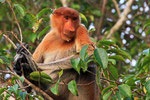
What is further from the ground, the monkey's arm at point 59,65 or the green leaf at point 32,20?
the green leaf at point 32,20

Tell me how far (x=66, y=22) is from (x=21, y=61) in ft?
2.98

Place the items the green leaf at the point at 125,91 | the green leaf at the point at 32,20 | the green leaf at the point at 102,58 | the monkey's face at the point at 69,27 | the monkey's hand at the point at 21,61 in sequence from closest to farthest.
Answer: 1. the green leaf at the point at 102,58
2. the green leaf at the point at 125,91
3. the monkey's hand at the point at 21,61
4. the green leaf at the point at 32,20
5. the monkey's face at the point at 69,27

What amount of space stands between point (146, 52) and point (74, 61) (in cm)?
73

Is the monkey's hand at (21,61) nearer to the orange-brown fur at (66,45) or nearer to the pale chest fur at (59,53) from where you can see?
the orange-brown fur at (66,45)

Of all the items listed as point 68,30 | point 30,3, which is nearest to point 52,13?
point 68,30

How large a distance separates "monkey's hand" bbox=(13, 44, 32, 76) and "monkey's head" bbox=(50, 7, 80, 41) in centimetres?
72

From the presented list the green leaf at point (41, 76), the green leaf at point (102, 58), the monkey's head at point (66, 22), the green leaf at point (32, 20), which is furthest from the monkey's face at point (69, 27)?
the green leaf at point (102, 58)

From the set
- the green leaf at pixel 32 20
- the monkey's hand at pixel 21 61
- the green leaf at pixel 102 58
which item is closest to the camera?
the green leaf at pixel 102 58

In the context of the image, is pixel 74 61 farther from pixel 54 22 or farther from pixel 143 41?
pixel 143 41

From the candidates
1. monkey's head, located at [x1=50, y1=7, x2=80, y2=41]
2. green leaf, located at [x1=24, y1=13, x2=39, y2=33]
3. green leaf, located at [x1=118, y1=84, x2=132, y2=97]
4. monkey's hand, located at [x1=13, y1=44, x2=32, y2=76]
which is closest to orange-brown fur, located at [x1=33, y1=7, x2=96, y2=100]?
monkey's head, located at [x1=50, y1=7, x2=80, y2=41]

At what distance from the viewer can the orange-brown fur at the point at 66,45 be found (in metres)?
3.21

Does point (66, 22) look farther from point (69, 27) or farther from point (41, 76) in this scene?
point (41, 76)

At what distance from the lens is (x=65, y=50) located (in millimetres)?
3410

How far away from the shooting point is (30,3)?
573 cm
